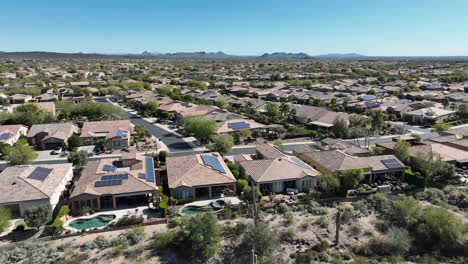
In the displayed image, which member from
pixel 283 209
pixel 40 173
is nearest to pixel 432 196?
pixel 283 209

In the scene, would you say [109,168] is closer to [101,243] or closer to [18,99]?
[101,243]

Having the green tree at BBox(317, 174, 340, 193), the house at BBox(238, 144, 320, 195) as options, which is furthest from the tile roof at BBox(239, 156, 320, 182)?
the green tree at BBox(317, 174, 340, 193)

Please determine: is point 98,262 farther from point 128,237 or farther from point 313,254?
point 313,254

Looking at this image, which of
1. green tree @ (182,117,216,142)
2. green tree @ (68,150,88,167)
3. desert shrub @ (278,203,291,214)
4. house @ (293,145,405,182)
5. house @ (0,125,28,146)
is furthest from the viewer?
green tree @ (182,117,216,142)

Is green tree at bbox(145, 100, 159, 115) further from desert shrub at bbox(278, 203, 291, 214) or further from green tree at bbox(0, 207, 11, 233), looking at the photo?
desert shrub at bbox(278, 203, 291, 214)

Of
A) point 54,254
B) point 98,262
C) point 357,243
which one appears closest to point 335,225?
point 357,243
